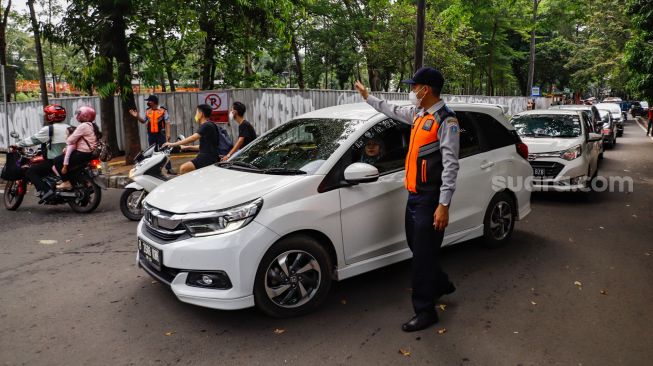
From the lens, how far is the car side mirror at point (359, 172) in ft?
13.3

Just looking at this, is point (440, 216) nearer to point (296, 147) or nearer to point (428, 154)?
point (428, 154)

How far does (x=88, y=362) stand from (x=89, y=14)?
450 inches

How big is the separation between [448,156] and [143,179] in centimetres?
484

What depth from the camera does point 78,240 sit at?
6.63 metres

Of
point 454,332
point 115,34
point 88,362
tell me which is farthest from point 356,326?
point 115,34

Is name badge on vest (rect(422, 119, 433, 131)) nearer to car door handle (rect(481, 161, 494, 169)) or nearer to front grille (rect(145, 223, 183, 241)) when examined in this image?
car door handle (rect(481, 161, 494, 169))

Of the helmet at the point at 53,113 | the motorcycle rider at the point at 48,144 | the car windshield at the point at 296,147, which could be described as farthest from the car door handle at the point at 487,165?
the helmet at the point at 53,113

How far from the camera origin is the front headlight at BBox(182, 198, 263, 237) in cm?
378

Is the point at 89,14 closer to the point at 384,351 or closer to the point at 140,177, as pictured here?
the point at 140,177

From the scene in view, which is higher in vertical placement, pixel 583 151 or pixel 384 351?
pixel 583 151

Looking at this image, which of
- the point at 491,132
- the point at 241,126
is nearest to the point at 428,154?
the point at 491,132

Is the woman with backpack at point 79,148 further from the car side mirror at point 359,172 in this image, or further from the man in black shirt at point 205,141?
the car side mirror at point 359,172

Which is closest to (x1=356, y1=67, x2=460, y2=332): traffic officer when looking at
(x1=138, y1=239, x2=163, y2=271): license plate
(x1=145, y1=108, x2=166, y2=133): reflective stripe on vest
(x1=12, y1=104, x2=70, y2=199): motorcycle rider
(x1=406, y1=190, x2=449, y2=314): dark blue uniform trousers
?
(x1=406, y1=190, x2=449, y2=314): dark blue uniform trousers

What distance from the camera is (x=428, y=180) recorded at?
12.6ft
